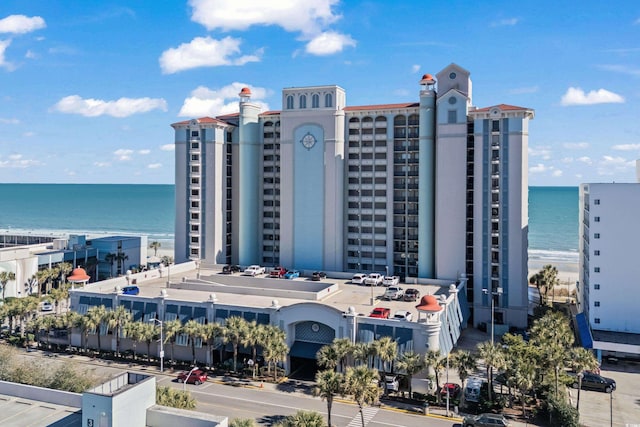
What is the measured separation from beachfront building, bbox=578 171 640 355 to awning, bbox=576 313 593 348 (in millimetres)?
206

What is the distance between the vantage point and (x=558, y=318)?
54.7 m

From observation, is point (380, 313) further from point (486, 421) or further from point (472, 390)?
point (486, 421)

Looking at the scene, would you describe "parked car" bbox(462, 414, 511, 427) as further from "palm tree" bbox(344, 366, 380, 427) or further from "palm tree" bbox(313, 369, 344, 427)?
"palm tree" bbox(313, 369, 344, 427)

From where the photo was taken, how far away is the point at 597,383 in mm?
48938

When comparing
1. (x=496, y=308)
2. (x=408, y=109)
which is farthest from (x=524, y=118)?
(x=496, y=308)

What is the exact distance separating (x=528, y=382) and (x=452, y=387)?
7.31 m

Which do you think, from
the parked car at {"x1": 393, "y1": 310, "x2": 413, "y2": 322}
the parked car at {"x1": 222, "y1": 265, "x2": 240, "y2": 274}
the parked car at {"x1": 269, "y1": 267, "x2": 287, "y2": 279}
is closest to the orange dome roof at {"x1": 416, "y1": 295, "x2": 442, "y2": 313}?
the parked car at {"x1": 393, "y1": 310, "x2": 413, "y2": 322}

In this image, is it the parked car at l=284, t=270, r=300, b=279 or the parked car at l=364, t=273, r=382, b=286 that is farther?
the parked car at l=284, t=270, r=300, b=279

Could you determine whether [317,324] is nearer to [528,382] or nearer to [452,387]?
[452,387]

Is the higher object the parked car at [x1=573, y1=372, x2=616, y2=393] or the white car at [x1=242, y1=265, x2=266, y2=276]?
the white car at [x1=242, y1=265, x2=266, y2=276]

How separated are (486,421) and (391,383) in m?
9.74

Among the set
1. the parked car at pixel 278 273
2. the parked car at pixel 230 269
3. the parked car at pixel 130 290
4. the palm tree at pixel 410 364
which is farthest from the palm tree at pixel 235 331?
Answer: the parked car at pixel 230 269

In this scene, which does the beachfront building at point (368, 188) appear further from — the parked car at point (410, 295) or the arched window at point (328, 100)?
the parked car at point (410, 295)

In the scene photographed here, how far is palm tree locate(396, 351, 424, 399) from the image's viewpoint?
44250 millimetres
